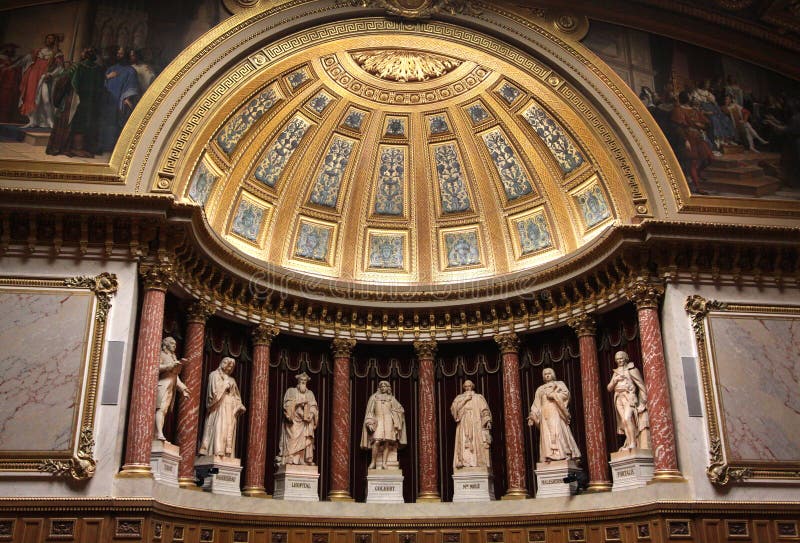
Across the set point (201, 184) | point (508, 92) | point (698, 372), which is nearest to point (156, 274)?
point (201, 184)

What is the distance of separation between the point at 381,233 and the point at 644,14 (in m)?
8.54

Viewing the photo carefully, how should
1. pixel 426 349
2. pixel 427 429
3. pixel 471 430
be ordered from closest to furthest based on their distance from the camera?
pixel 471 430, pixel 427 429, pixel 426 349

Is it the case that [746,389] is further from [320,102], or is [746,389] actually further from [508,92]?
[320,102]

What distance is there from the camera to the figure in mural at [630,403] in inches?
663

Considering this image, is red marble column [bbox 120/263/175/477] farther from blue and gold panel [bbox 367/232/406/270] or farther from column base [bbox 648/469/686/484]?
column base [bbox 648/469/686/484]

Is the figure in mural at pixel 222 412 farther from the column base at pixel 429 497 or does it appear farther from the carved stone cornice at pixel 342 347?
the column base at pixel 429 497

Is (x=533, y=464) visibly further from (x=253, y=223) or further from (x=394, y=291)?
(x=253, y=223)

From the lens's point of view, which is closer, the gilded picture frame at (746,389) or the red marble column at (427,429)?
the gilded picture frame at (746,389)

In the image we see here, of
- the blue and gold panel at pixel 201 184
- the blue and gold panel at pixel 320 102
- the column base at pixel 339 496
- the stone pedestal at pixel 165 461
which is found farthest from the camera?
the blue and gold panel at pixel 320 102

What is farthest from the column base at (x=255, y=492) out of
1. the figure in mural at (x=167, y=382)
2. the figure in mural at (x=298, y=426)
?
the figure in mural at (x=167, y=382)

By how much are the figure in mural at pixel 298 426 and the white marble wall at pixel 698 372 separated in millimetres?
8174

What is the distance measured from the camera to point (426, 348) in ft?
68.0

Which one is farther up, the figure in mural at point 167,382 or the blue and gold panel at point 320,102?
the blue and gold panel at point 320,102

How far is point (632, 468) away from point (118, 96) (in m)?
12.9
